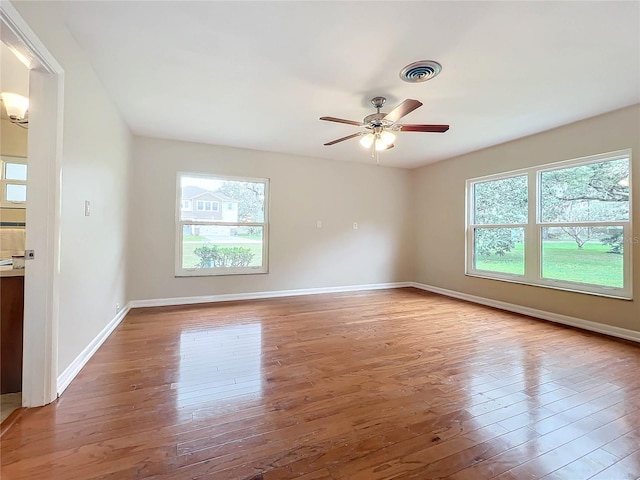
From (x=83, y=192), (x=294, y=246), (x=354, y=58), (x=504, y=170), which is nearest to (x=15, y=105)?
(x=83, y=192)

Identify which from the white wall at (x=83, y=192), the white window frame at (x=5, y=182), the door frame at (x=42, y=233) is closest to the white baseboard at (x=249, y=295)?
the white wall at (x=83, y=192)

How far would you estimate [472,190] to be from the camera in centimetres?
485

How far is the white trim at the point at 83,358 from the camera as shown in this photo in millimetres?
1935

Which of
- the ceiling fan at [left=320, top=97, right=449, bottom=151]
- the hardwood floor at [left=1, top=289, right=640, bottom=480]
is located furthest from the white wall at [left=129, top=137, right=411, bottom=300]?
the ceiling fan at [left=320, top=97, right=449, bottom=151]

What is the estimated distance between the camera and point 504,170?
4.23 meters

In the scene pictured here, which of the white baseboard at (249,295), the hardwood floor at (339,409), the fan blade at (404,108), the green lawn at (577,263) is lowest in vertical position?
the hardwood floor at (339,409)

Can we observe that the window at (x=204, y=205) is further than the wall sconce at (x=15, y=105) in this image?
Yes

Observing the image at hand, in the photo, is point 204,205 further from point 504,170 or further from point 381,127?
point 504,170

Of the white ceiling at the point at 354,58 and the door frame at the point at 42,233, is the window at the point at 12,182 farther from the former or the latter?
the door frame at the point at 42,233

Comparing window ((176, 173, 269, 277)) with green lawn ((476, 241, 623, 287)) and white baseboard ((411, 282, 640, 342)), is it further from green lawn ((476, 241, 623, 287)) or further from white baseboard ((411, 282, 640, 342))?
green lawn ((476, 241, 623, 287))

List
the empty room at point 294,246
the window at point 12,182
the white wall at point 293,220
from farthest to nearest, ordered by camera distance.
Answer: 1. the white wall at point 293,220
2. the window at point 12,182
3. the empty room at point 294,246

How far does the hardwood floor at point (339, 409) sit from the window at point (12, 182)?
187 cm

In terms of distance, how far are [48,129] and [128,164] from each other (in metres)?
2.23

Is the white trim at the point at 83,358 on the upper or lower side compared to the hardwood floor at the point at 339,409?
upper
